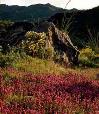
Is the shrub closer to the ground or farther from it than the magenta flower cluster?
closer to the ground

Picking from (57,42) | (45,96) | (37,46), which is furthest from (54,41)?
(45,96)

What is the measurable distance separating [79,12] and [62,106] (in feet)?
123

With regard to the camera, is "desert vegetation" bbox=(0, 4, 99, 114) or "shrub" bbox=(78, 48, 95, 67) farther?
"shrub" bbox=(78, 48, 95, 67)

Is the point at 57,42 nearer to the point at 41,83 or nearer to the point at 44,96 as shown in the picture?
the point at 41,83

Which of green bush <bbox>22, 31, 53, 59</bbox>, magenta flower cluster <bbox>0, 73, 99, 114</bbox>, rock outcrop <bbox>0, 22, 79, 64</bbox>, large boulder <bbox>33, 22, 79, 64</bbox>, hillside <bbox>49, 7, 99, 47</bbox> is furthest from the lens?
hillside <bbox>49, 7, 99, 47</bbox>

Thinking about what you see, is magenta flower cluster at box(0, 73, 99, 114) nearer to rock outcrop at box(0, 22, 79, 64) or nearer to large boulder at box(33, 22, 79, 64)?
rock outcrop at box(0, 22, 79, 64)

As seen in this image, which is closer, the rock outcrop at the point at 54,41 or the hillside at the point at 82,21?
the rock outcrop at the point at 54,41

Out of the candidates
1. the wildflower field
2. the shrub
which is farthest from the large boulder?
the wildflower field

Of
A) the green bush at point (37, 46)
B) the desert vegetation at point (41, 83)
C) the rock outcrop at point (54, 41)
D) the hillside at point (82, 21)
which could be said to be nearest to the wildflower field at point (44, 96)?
the desert vegetation at point (41, 83)

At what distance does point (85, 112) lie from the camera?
954 centimetres

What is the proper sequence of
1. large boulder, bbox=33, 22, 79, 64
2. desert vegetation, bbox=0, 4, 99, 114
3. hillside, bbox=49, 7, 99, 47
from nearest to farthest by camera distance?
1. desert vegetation, bbox=0, 4, 99, 114
2. large boulder, bbox=33, 22, 79, 64
3. hillside, bbox=49, 7, 99, 47

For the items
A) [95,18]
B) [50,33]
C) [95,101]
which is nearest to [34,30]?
[50,33]

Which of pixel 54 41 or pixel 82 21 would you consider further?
pixel 82 21

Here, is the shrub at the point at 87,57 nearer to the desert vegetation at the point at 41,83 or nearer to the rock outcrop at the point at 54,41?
the desert vegetation at the point at 41,83
